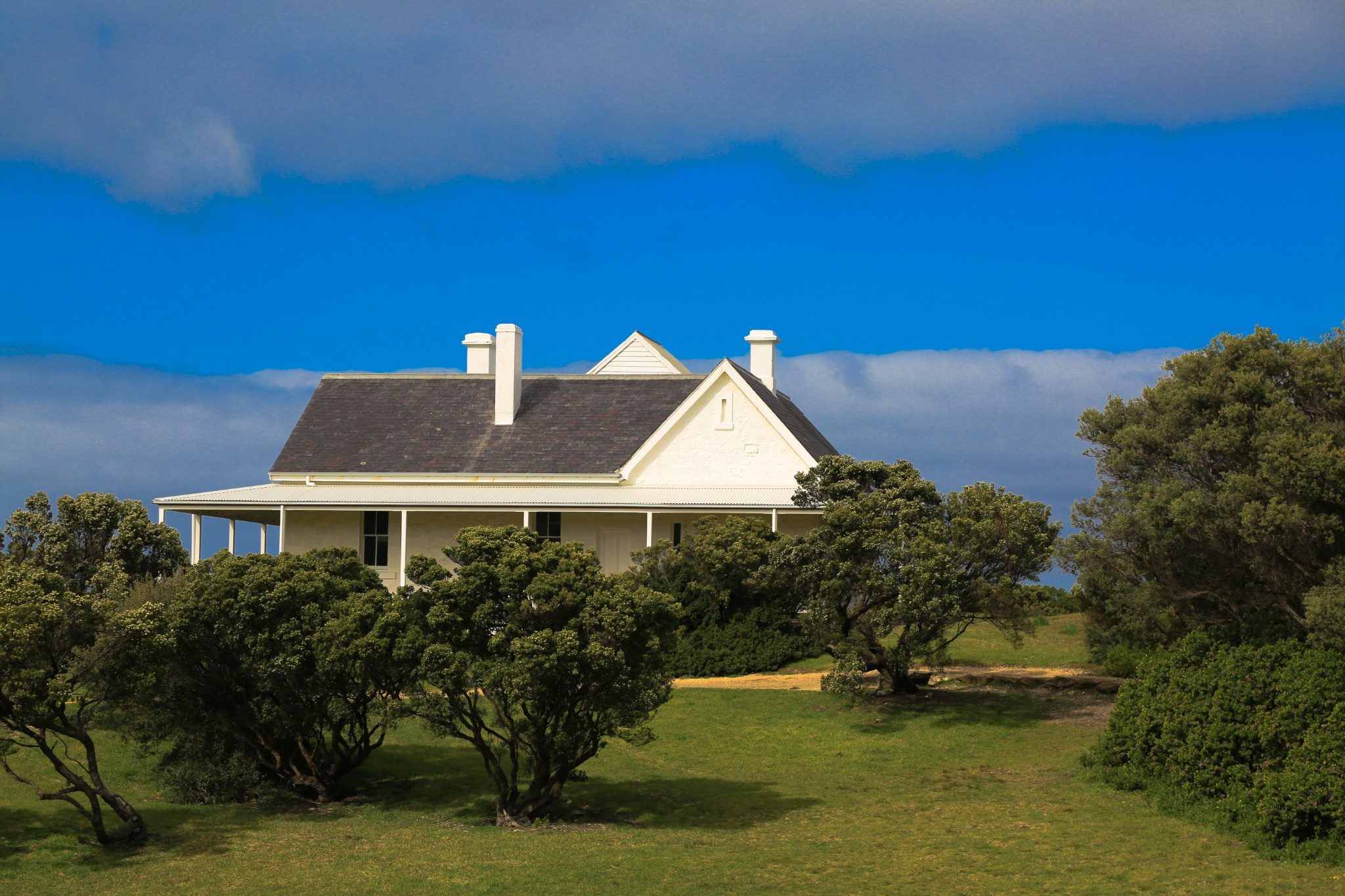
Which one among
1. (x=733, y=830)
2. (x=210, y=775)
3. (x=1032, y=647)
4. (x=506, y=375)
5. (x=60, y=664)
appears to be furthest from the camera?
(x=506, y=375)

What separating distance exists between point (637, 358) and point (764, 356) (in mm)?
6412

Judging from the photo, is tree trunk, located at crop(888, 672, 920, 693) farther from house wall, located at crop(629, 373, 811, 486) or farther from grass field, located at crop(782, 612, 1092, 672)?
house wall, located at crop(629, 373, 811, 486)

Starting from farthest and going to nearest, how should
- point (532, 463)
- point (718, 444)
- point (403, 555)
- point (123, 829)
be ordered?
point (532, 463) < point (718, 444) < point (403, 555) < point (123, 829)

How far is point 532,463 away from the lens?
31.8m

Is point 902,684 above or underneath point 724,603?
underneath

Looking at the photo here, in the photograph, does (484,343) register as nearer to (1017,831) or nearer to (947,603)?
(947,603)

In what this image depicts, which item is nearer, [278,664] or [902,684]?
[278,664]

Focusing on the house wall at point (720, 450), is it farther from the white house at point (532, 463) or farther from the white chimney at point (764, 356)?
the white chimney at point (764, 356)

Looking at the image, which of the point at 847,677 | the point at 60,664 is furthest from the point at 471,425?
the point at 60,664

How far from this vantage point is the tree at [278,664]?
47.3 ft

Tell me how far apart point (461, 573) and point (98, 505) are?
1052cm

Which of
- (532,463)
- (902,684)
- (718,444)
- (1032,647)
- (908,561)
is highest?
(718,444)

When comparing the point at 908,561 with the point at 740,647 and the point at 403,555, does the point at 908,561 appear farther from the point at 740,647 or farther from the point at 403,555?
the point at 403,555

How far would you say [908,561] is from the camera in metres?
19.7
